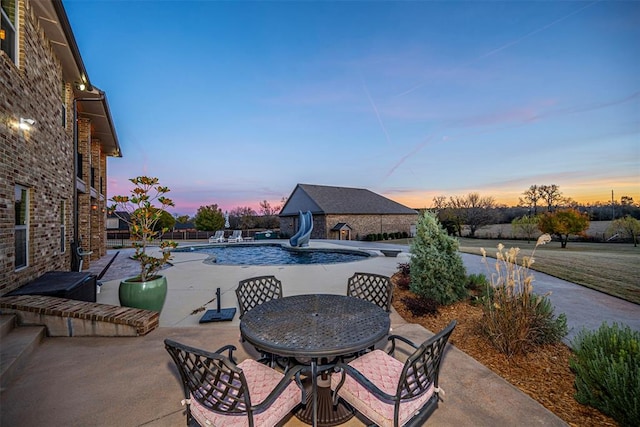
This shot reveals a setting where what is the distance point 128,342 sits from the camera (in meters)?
3.48

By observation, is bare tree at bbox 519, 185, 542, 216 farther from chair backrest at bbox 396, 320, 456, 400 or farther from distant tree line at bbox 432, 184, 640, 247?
chair backrest at bbox 396, 320, 456, 400

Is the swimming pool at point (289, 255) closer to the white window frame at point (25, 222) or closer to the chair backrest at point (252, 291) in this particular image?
the white window frame at point (25, 222)

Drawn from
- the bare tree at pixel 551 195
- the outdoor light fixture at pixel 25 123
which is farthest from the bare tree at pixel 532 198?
the outdoor light fixture at pixel 25 123

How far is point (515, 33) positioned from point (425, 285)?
7.64m

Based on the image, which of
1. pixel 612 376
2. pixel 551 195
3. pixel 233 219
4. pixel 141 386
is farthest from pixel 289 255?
pixel 551 195

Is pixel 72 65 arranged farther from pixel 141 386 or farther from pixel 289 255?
pixel 289 255

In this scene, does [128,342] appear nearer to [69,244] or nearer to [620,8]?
[69,244]

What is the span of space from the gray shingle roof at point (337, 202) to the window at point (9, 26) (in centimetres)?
2193

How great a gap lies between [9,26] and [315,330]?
22.1 ft

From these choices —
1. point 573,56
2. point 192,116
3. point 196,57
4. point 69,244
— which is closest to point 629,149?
point 573,56

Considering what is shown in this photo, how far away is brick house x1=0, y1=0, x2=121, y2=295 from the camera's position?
4012 mm

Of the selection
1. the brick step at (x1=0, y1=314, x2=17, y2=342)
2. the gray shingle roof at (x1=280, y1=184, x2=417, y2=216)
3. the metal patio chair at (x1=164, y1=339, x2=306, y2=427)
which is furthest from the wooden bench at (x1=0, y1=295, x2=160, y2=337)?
the gray shingle roof at (x1=280, y1=184, x2=417, y2=216)

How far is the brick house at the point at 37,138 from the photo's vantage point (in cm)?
401

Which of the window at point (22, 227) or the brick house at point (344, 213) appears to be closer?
the window at point (22, 227)
